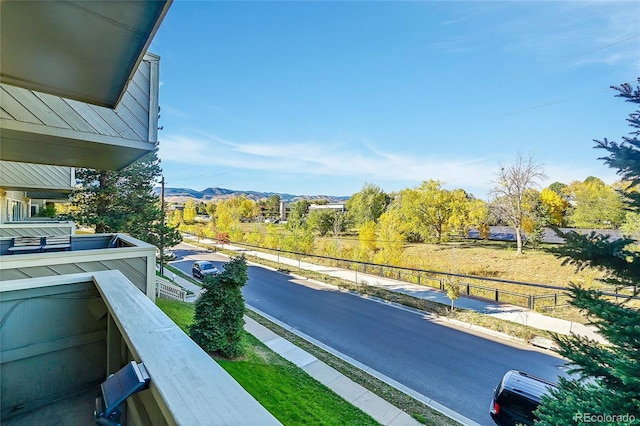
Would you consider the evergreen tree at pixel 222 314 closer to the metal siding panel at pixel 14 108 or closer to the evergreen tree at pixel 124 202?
the metal siding panel at pixel 14 108

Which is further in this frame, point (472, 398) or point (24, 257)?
point (472, 398)

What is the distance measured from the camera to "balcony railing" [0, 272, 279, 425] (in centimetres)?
94

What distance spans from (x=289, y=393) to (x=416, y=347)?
159 inches

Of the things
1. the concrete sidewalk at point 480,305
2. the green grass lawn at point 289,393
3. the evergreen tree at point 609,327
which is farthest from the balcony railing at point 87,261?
the concrete sidewalk at point 480,305

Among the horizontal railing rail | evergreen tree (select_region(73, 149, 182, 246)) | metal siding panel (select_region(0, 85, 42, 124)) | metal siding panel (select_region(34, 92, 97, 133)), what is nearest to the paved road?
the horizontal railing rail

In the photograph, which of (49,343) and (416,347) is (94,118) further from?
(416,347)

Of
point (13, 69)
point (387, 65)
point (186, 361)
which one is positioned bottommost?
point (186, 361)

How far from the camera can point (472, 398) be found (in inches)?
209

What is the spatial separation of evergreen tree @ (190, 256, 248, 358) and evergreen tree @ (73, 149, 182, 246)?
8.07 m

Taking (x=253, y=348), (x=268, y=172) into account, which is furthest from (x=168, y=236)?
(x=268, y=172)

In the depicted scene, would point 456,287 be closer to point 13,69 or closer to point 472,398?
point 472,398

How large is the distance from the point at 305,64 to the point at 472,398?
15.9 metres

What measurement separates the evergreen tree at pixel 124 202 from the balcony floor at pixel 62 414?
11836 millimetres

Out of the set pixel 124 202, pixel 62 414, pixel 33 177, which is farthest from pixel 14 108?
pixel 124 202
